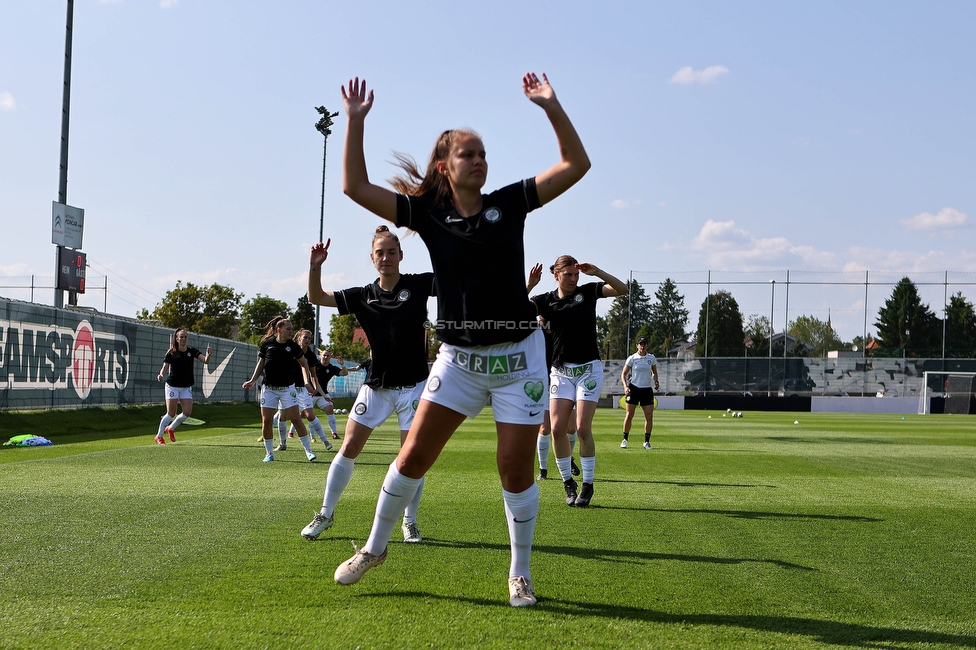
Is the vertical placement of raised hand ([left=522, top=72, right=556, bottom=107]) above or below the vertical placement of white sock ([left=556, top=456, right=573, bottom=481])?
above

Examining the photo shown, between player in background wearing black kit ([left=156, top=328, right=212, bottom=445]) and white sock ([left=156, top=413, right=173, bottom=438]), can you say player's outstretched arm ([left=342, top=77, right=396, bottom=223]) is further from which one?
white sock ([left=156, top=413, right=173, bottom=438])

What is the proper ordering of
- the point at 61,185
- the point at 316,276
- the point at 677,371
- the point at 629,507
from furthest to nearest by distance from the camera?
the point at 677,371 → the point at 61,185 → the point at 629,507 → the point at 316,276

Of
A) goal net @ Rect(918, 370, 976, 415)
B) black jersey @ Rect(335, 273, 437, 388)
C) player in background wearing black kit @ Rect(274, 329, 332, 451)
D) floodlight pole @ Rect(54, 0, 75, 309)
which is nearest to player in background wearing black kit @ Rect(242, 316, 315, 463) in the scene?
player in background wearing black kit @ Rect(274, 329, 332, 451)

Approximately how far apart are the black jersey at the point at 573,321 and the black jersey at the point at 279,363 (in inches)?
194

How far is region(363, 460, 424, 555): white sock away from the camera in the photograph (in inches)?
157

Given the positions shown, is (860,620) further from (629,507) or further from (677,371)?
(677,371)

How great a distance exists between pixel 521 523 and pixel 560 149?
1.76 meters

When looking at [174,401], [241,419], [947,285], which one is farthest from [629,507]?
[947,285]

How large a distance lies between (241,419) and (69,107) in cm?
1047

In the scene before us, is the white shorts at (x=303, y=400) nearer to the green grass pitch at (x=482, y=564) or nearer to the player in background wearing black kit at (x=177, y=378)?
the player in background wearing black kit at (x=177, y=378)

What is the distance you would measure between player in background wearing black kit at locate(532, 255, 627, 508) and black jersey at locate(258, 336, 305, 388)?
16.3 feet

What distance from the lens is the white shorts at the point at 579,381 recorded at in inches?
316

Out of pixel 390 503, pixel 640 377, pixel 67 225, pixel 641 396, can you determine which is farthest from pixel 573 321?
pixel 67 225

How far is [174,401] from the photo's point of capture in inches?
609
